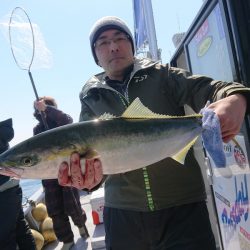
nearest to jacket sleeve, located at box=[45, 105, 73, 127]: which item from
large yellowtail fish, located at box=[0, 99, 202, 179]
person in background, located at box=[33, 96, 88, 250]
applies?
person in background, located at box=[33, 96, 88, 250]

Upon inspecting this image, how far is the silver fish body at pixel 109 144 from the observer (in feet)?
6.69

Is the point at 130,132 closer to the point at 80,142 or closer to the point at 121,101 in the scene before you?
the point at 80,142

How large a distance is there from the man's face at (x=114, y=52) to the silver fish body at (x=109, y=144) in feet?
2.56

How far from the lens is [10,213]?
4324 millimetres

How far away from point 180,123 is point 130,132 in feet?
0.92

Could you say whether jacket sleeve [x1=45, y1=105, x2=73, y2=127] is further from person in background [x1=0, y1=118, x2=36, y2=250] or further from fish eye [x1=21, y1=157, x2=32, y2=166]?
fish eye [x1=21, y1=157, x2=32, y2=166]

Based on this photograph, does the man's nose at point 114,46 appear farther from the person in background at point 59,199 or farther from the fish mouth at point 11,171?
the person in background at point 59,199

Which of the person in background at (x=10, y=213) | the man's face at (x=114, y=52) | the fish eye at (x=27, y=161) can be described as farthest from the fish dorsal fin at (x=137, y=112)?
the person in background at (x=10, y=213)

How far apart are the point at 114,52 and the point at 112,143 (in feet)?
3.13

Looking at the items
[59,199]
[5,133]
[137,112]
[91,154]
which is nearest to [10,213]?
[5,133]

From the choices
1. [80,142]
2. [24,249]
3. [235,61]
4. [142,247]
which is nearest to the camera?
[80,142]

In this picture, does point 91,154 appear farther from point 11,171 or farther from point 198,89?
point 198,89

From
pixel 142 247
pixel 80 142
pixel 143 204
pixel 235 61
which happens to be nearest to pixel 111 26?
pixel 235 61

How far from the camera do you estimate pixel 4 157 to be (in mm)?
2162
